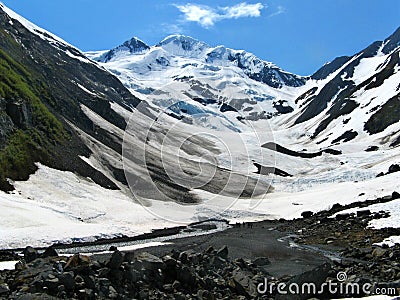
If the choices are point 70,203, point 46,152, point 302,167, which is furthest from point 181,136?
point 70,203

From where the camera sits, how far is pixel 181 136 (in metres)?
177

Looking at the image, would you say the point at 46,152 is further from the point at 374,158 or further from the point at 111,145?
the point at 374,158

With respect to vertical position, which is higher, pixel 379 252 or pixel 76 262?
pixel 379 252

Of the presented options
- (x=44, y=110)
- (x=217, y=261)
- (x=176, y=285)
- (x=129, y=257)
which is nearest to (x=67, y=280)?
(x=129, y=257)

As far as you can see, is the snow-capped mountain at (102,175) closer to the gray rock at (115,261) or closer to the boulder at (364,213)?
the gray rock at (115,261)

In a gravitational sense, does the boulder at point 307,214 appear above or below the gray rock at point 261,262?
above

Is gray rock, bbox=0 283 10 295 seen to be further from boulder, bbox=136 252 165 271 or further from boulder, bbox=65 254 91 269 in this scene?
boulder, bbox=136 252 165 271

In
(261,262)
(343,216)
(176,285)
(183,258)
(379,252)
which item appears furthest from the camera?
(343,216)

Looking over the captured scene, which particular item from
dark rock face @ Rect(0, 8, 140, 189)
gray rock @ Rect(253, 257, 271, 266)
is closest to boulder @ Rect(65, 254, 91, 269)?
gray rock @ Rect(253, 257, 271, 266)

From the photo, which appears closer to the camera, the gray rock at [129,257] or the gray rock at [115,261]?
the gray rock at [115,261]

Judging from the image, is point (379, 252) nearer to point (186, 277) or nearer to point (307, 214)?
point (186, 277)

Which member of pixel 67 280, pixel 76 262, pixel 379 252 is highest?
pixel 379 252

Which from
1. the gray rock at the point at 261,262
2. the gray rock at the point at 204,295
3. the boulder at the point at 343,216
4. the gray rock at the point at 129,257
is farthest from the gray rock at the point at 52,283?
the boulder at the point at 343,216

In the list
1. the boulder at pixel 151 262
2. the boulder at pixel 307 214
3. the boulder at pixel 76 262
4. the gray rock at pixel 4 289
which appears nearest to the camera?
the gray rock at pixel 4 289
